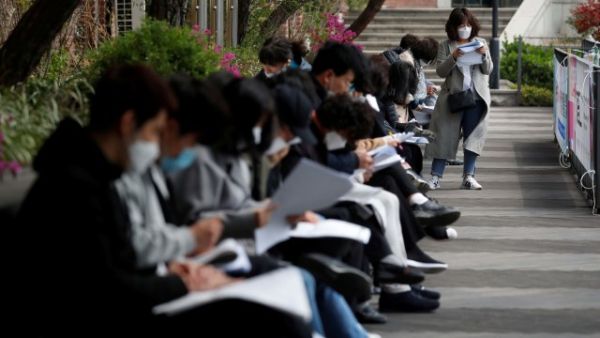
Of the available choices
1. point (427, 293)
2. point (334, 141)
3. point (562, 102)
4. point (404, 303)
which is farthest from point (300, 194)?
point (562, 102)

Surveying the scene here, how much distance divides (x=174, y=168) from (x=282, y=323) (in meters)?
0.75

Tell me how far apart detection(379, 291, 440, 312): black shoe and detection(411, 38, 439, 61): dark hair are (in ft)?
19.6

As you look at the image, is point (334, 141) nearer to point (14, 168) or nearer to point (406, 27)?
point (14, 168)

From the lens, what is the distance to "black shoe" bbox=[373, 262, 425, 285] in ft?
27.9

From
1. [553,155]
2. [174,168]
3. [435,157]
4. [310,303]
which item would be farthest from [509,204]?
[174,168]

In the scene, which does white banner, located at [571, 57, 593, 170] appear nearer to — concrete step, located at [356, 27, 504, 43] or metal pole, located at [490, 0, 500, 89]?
metal pole, located at [490, 0, 500, 89]

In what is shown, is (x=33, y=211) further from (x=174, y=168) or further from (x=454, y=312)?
(x=454, y=312)

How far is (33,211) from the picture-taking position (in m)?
4.90

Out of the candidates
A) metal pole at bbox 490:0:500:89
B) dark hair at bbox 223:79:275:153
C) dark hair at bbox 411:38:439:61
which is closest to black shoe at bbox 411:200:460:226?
dark hair at bbox 223:79:275:153

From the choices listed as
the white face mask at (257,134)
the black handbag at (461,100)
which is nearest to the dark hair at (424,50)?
the black handbag at (461,100)

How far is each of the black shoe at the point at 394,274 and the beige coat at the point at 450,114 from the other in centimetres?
659

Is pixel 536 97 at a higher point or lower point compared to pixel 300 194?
lower

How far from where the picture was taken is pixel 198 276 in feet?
17.1

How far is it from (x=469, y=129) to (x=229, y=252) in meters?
10.2
